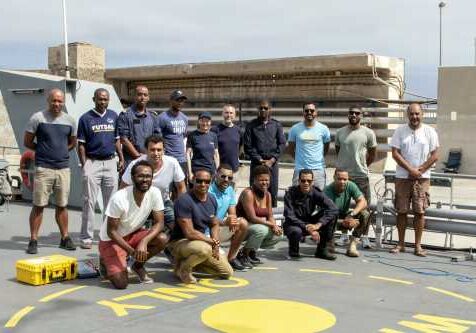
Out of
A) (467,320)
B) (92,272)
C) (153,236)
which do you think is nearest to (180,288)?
(153,236)

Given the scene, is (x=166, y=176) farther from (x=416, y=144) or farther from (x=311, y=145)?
(x=416, y=144)

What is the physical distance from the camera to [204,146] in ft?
25.3

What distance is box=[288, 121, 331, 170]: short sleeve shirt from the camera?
7898 millimetres

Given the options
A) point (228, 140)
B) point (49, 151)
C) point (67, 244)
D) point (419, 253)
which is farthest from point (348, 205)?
point (49, 151)

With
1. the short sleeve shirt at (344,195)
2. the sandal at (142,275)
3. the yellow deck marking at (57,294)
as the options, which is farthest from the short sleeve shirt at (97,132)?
the short sleeve shirt at (344,195)

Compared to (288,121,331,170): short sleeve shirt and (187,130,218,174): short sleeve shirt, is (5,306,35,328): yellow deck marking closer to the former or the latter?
(187,130,218,174): short sleeve shirt

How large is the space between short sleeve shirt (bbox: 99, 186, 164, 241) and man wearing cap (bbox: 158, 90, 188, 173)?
5.95 ft

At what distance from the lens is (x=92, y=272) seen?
614cm

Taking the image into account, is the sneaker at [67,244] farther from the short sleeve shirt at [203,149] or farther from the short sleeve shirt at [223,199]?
the short sleeve shirt at [223,199]

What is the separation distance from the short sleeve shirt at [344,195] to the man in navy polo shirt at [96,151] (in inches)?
100

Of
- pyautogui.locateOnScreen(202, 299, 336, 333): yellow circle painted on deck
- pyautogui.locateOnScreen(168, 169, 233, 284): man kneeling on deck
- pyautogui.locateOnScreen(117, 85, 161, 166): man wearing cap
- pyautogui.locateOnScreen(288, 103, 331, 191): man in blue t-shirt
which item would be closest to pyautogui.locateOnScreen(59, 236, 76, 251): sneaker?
pyautogui.locateOnScreen(117, 85, 161, 166): man wearing cap

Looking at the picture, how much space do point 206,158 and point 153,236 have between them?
2.11m

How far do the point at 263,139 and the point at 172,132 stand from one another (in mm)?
1179

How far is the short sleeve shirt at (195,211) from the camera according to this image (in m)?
5.94
